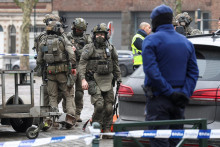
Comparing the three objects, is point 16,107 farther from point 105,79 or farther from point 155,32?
point 155,32

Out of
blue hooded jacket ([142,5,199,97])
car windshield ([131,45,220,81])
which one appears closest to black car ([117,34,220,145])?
car windshield ([131,45,220,81])

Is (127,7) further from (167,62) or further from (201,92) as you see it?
(167,62)

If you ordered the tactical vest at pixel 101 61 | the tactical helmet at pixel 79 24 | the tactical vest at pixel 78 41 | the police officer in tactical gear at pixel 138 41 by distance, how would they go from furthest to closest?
the tactical vest at pixel 78 41 < the tactical helmet at pixel 79 24 < the police officer in tactical gear at pixel 138 41 < the tactical vest at pixel 101 61

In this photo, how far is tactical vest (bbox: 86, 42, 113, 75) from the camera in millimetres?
9844

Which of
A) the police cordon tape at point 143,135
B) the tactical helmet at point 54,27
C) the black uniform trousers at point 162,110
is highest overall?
the tactical helmet at point 54,27

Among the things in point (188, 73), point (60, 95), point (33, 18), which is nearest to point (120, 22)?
point (33, 18)

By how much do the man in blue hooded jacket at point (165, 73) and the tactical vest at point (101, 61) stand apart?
12.2 feet

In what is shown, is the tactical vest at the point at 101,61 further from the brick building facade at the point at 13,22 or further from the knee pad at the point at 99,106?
the brick building facade at the point at 13,22

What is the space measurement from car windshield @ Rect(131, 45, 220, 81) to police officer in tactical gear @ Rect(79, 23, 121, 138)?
290 centimetres

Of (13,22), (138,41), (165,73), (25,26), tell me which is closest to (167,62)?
(165,73)

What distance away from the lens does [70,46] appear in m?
10.8

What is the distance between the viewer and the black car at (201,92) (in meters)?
6.70

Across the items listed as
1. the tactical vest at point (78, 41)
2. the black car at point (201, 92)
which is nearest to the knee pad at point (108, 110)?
the tactical vest at point (78, 41)

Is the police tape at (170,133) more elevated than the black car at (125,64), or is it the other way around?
the police tape at (170,133)
